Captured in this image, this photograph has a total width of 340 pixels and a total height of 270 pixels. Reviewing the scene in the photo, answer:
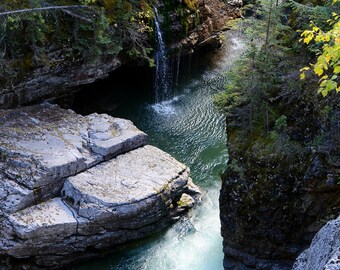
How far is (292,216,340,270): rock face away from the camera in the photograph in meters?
4.71

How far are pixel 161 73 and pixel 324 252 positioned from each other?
16.5 m

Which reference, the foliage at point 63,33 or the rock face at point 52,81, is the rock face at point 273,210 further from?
the rock face at point 52,81

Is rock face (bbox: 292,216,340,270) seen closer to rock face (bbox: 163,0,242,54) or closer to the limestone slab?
the limestone slab

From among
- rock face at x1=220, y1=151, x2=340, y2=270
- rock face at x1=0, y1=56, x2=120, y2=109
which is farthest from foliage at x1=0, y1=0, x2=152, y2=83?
rock face at x1=220, y1=151, x2=340, y2=270

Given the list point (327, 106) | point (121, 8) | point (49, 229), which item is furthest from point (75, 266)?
point (121, 8)

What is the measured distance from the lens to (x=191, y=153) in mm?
17359

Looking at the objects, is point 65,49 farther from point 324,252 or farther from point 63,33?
point 324,252

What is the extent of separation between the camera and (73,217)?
40.5ft

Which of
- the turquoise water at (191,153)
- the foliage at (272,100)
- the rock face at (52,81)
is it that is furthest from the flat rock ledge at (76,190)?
the foliage at (272,100)

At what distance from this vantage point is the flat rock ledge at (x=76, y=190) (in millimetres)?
12094

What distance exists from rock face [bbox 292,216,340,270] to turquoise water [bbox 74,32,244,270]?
17.1 feet

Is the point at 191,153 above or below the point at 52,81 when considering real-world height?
below

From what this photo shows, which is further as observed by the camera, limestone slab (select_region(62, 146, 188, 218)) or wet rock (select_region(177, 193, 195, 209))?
wet rock (select_region(177, 193, 195, 209))

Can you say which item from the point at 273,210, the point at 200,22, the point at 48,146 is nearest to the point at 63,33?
the point at 48,146
